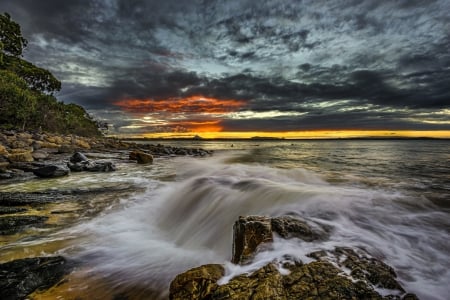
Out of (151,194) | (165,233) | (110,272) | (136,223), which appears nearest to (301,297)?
(110,272)

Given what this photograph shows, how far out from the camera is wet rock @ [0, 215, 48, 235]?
15.8 feet

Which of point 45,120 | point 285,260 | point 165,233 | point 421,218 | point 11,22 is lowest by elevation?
point 165,233

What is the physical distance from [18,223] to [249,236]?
512cm

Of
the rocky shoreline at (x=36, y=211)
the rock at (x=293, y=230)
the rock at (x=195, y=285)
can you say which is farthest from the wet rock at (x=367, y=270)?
the rocky shoreline at (x=36, y=211)

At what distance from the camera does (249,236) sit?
3.48 m

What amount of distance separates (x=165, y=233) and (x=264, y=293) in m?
4.15

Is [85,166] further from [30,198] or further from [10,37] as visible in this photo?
[10,37]

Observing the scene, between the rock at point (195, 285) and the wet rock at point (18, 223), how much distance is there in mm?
4334

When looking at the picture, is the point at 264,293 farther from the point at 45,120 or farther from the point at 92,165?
the point at 45,120

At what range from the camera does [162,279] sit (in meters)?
3.61

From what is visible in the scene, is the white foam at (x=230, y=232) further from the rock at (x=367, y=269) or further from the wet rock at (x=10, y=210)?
the wet rock at (x=10, y=210)

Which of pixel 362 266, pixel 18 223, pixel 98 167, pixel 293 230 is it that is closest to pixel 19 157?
pixel 98 167

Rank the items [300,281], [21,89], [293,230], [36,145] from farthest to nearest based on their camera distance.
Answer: [21,89] < [36,145] < [293,230] < [300,281]

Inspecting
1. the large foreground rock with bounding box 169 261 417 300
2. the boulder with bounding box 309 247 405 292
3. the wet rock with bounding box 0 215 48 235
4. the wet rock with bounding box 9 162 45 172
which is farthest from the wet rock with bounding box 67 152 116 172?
the boulder with bounding box 309 247 405 292
